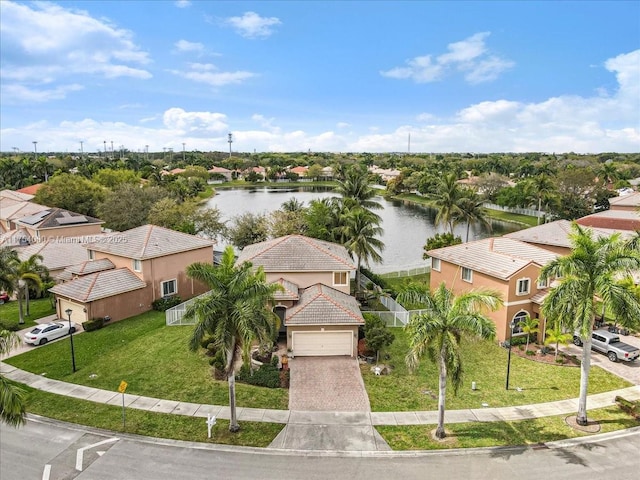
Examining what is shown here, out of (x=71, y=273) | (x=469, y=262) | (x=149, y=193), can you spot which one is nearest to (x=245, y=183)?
(x=149, y=193)

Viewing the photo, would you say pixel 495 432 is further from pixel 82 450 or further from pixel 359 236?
pixel 359 236

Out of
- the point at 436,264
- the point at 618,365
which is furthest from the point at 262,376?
the point at 618,365

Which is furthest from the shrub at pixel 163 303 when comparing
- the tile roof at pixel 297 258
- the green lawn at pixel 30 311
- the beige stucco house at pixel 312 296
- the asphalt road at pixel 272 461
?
the asphalt road at pixel 272 461

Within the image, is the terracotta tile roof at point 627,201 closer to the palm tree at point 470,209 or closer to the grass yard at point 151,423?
the palm tree at point 470,209

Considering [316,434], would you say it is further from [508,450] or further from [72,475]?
[72,475]

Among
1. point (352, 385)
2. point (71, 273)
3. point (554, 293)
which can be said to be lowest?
point (352, 385)

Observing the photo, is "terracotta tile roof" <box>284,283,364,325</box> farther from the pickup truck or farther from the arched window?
the pickup truck
